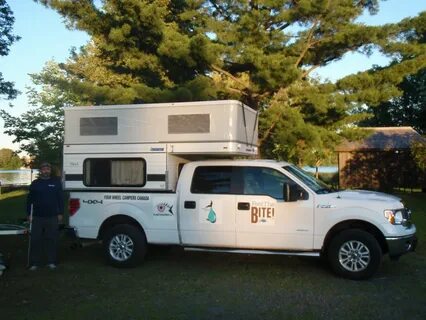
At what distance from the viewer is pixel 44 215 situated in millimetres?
9531

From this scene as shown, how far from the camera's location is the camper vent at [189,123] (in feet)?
30.2

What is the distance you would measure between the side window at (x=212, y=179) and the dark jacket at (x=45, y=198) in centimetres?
236

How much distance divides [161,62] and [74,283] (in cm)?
1140

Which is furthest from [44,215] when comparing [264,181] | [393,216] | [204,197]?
[393,216]

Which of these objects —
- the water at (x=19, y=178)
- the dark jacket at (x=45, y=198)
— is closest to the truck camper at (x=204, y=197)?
the dark jacket at (x=45, y=198)

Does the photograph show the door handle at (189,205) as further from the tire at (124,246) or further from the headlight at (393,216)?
the headlight at (393,216)

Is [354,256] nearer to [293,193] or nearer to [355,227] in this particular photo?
[355,227]

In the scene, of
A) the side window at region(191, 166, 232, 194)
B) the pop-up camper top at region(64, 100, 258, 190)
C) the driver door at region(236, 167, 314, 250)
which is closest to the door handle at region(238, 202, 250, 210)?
the driver door at region(236, 167, 314, 250)

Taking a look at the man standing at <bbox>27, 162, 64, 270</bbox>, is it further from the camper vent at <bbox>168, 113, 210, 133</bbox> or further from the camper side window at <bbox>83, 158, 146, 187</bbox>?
the camper vent at <bbox>168, 113, 210, 133</bbox>

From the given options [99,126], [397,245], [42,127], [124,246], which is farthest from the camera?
[42,127]

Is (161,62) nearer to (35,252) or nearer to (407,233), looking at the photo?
(35,252)

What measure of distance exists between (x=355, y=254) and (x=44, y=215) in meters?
5.10

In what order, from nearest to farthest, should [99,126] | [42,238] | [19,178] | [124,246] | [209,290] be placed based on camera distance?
[209,290] → [124,246] → [42,238] → [99,126] → [19,178]

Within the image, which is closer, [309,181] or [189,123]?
[309,181]
